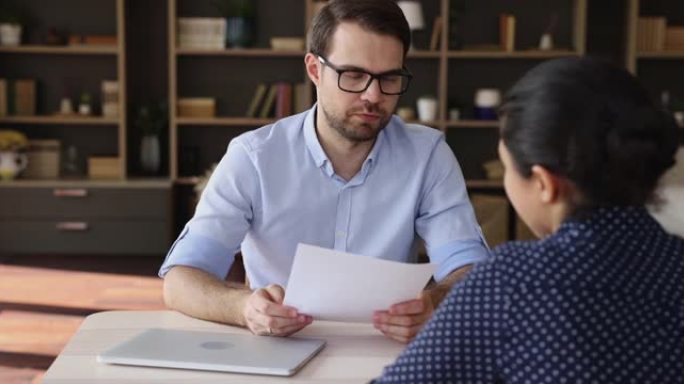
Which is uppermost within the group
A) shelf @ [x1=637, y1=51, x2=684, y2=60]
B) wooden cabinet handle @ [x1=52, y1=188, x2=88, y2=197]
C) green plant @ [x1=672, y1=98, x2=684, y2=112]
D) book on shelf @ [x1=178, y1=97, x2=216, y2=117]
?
shelf @ [x1=637, y1=51, x2=684, y2=60]

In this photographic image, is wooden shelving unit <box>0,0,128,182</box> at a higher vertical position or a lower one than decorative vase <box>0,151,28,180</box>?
higher

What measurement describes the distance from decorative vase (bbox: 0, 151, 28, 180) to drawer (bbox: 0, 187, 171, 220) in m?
0.14

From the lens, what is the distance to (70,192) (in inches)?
215

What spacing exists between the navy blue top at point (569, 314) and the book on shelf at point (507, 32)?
475 cm

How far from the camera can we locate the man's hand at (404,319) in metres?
1.59

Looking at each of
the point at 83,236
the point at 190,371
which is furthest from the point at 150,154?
the point at 190,371

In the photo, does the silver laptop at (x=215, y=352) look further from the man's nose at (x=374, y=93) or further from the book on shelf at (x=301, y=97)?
the book on shelf at (x=301, y=97)

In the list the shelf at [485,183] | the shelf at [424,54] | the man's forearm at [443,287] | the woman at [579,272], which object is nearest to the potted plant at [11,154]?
the shelf at [424,54]

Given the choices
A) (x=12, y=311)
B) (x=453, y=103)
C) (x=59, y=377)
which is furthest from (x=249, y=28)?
(x=59, y=377)

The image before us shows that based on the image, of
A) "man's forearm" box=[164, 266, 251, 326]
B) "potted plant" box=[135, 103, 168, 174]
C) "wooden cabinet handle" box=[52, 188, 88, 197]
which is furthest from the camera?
"potted plant" box=[135, 103, 168, 174]

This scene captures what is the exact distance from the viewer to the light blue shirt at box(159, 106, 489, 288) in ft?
6.74

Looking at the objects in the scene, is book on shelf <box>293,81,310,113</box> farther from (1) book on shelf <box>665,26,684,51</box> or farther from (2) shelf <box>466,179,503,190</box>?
(1) book on shelf <box>665,26,684,51</box>

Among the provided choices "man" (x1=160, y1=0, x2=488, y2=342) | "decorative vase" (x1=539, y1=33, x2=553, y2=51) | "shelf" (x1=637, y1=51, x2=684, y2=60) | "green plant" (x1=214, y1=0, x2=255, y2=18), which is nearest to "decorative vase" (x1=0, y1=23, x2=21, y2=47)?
"green plant" (x1=214, y1=0, x2=255, y2=18)

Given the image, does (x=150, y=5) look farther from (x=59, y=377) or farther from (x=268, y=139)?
(x=59, y=377)
